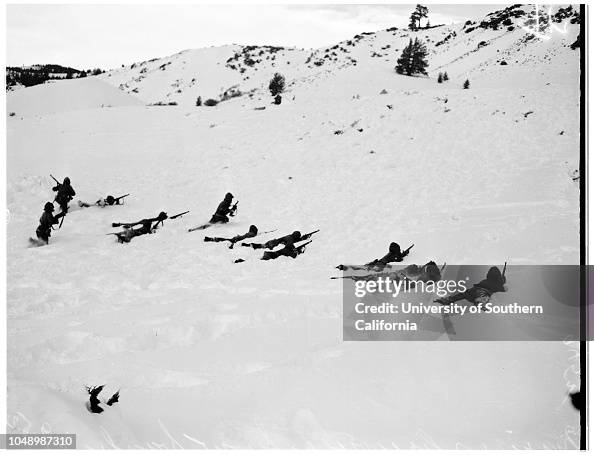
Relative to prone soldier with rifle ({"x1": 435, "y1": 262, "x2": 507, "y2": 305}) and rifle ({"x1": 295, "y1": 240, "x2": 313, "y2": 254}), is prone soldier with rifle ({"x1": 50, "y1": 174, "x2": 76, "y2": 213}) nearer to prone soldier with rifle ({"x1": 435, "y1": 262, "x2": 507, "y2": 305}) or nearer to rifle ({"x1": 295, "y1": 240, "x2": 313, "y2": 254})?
rifle ({"x1": 295, "y1": 240, "x2": 313, "y2": 254})

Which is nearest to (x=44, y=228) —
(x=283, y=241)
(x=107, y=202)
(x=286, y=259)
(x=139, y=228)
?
(x=139, y=228)

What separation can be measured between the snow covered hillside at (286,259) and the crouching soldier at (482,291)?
1.65 ft

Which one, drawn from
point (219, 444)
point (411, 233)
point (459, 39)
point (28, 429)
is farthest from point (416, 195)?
point (459, 39)

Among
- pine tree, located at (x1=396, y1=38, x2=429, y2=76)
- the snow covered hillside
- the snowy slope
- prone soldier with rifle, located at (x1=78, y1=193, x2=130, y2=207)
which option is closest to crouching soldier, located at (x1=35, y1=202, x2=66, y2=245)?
the snow covered hillside

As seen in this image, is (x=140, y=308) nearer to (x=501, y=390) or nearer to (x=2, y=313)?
(x=2, y=313)

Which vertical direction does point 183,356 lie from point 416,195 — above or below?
below

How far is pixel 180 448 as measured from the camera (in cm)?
372

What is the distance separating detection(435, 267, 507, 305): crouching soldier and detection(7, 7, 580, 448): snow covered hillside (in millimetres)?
504

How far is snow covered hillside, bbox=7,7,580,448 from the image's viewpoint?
3.85 m

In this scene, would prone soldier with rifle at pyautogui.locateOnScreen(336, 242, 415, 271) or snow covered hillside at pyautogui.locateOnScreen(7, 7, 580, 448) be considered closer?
snow covered hillside at pyautogui.locateOnScreen(7, 7, 580, 448)

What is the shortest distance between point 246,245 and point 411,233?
9.64ft

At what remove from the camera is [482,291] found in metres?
4.95

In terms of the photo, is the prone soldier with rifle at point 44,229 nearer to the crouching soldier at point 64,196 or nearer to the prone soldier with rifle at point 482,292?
the crouching soldier at point 64,196

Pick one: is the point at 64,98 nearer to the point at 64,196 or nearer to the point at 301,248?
the point at 64,196
